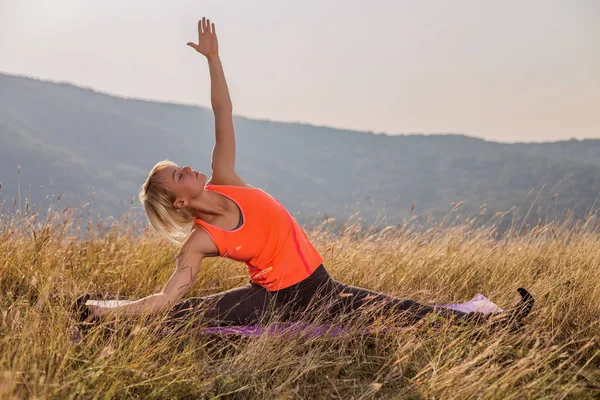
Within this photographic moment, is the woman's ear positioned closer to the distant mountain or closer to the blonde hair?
the blonde hair

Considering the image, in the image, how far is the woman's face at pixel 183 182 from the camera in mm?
3730

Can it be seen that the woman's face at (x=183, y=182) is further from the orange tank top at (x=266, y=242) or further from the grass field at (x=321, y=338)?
the grass field at (x=321, y=338)

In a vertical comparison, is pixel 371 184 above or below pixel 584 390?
below

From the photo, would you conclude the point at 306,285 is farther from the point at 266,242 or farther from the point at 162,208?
the point at 162,208

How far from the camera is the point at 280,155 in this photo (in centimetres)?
17462

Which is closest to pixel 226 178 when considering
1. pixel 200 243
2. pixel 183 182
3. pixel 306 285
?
pixel 183 182

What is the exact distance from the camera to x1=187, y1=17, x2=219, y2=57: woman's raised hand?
4430mm

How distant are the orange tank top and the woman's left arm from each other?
9.9 inches

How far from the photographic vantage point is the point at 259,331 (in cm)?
377

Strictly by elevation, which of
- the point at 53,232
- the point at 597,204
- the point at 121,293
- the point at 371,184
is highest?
the point at 597,204

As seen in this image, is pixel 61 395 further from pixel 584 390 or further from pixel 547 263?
pixel 547 263

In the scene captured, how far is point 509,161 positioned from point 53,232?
148933 mm

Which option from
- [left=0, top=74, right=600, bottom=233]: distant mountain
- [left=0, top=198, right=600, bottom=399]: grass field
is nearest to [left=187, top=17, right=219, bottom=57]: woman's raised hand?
[left=0, top=198, right=600, bottom=399]: grass field

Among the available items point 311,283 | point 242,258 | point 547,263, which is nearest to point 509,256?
point 547,263
